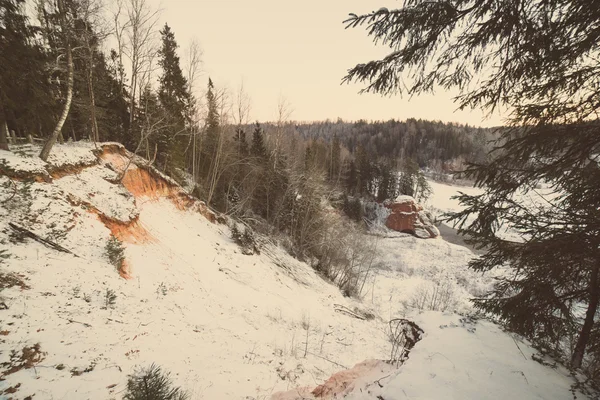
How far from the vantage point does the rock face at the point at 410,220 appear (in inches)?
1504

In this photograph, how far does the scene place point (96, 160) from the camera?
12.3 meters

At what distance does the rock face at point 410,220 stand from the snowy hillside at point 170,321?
2669cm

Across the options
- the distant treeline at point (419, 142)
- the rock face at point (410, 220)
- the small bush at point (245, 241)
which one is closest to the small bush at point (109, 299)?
the small bush at point (245, 241)

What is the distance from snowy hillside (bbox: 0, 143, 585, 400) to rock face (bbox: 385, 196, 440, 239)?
1051 inches

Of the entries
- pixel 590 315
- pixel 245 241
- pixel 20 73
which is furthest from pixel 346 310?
pixel 20 73

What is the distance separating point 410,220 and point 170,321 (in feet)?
124

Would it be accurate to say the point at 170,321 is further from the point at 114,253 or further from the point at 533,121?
the point at 533,121

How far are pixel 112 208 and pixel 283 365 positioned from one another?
8803 mm

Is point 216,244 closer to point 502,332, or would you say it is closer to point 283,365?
point 283,365

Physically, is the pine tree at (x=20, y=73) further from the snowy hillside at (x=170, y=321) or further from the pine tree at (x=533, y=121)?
the pine tree at (x=533, y=121)

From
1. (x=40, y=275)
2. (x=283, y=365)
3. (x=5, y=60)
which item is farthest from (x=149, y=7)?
(x=283, y=365)

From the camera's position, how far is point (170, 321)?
6.88 metres

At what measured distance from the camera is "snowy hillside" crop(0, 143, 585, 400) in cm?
365

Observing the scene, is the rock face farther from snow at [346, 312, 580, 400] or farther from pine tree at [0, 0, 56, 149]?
pine tree at [0, 0, 56, 149]
